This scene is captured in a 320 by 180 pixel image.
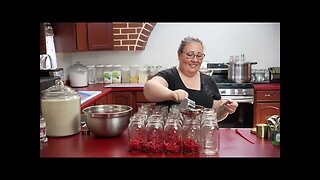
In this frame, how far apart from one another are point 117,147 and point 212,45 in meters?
3.21

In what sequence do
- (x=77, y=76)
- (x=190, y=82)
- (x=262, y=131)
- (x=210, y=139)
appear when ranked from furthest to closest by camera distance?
(x=77, y=76), (x=190, y=82), (x=262, y=131), (x=210, y=139)

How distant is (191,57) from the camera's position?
6.86 feet

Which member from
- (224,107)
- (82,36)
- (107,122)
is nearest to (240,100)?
(82,36)

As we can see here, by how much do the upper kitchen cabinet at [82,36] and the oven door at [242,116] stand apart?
4.92 feet

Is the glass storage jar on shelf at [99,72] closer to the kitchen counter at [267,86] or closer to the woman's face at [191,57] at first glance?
the kitchen counter at [267,86]

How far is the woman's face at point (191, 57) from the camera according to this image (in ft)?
6.79

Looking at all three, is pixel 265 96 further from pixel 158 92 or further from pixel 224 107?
pixel 158 92

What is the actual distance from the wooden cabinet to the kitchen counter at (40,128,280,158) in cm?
223

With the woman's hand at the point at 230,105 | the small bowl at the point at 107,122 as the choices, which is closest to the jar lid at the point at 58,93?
the small bowl at the point at 107,122
